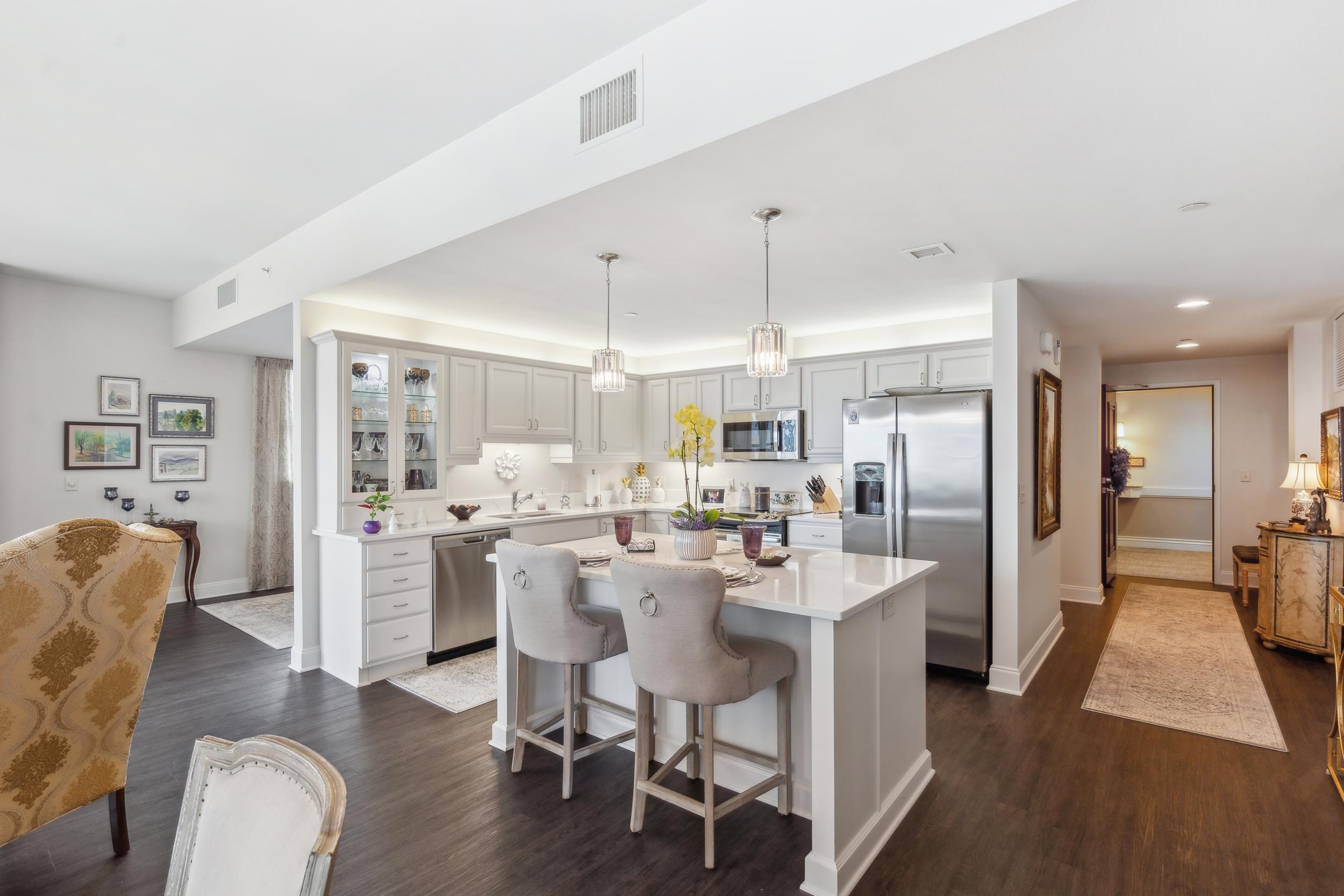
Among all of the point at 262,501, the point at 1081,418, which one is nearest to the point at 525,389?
the point at 262,501

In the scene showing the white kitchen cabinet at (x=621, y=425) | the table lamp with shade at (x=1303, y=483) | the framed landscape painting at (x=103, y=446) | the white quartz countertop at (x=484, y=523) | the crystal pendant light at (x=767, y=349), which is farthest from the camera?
the white kitchen cabinet at (x=621, y=425)

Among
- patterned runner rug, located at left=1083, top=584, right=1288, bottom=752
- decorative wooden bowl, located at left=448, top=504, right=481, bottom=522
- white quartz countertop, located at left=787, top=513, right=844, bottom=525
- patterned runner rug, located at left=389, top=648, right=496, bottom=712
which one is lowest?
patterned runner rug, located at left=389, top=648, right=496, bottom=712

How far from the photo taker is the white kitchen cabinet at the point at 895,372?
4.82m

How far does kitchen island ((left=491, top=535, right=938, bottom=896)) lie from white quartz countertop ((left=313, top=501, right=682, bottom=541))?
1339mm

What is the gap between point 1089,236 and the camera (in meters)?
3.04

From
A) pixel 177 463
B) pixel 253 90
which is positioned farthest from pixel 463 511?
pixel 177 463

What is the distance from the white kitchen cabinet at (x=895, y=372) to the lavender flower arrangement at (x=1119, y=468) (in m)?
4.84

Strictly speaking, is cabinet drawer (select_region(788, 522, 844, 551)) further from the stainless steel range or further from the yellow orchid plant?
the yellow orchid plant

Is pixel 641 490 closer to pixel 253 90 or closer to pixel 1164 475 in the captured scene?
pixel 253 90

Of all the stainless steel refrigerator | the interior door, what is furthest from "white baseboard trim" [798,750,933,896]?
the interior door

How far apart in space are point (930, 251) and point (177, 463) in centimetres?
654

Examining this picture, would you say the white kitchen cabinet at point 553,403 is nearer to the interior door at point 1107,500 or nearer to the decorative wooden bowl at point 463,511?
the decorative wooden bowl at point 463,511

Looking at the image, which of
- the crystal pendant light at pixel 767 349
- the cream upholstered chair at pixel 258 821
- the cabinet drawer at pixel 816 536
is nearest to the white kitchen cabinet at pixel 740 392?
the cabinet drawer at pixel 816 536

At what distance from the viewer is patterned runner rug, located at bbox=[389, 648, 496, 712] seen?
3.68 metres
